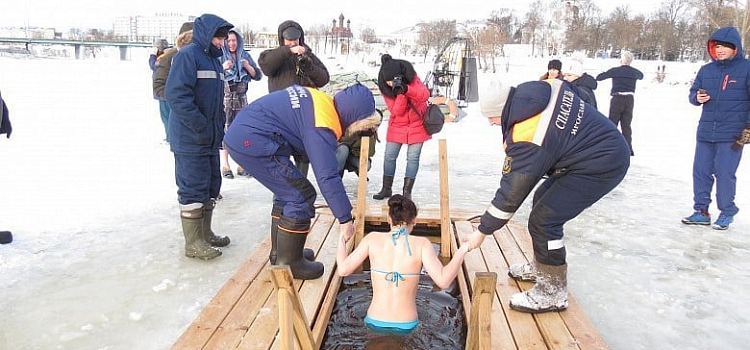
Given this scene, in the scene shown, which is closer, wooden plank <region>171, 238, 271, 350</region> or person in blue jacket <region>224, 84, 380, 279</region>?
wooden plank <region>171, 238, 271, 350</region>

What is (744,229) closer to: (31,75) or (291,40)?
(291,40)

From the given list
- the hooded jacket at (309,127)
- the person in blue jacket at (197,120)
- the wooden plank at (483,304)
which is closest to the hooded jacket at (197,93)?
the person in blue jacket at (197,120)

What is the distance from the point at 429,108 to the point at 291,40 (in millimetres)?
1574

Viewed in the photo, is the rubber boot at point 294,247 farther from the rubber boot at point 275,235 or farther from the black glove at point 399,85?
the black glove at point 399,85

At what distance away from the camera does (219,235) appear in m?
4.52

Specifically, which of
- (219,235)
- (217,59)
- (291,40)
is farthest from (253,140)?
(291,40)

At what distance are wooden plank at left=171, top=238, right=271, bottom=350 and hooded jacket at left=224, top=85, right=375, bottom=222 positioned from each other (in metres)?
0.81

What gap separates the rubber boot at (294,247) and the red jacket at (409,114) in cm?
236

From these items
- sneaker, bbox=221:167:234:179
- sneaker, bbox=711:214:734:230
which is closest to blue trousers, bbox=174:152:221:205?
sneaker, bbox=221:167:234:179

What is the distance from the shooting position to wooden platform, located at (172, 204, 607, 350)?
8.20ft

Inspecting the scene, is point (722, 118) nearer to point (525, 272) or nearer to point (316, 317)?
point (525, 272)

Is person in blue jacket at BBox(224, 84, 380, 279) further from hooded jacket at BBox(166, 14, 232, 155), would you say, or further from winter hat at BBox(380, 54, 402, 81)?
winter hat at BBox(380, 54, 402, 81)

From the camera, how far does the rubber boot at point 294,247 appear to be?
3141 millimetres

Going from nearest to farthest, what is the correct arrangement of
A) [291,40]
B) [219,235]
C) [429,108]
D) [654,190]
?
[219,235], [291,40], [429,108], [654,190]
